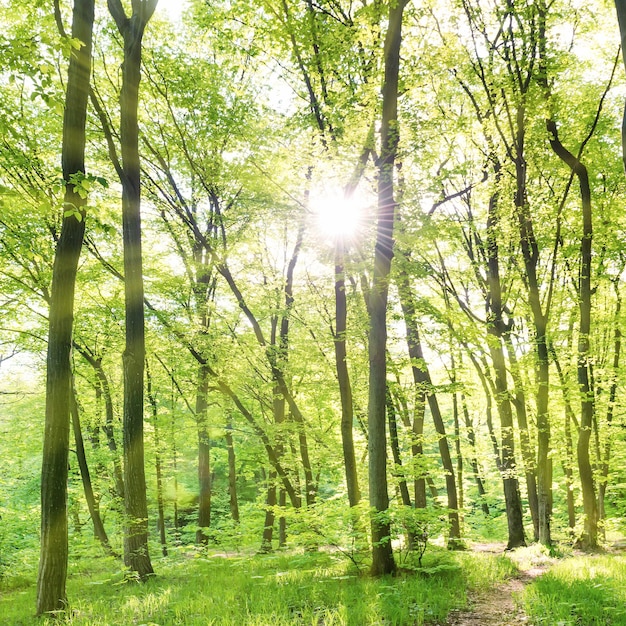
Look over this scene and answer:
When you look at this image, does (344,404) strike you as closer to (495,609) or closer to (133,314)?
(133,314)

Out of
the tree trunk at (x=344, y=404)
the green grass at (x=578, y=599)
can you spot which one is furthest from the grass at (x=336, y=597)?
the tree trunk at (x=344, y=404)

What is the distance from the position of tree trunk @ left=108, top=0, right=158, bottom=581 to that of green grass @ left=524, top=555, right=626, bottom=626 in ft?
21.6

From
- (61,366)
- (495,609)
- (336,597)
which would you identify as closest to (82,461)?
(61,366)

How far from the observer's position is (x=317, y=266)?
14148mm

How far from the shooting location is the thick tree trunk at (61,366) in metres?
6.22

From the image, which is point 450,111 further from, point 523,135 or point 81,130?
point 81,130

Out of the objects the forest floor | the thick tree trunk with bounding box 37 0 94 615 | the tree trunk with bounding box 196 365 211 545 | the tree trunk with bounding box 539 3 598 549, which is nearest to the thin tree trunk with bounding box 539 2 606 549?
the tree trunk with bounding box 539 3 598 549

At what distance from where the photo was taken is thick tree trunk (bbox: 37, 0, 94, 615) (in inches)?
245

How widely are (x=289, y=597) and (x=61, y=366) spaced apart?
4.50m

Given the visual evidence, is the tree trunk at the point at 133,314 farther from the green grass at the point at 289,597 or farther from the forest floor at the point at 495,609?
the forest floor at the point at 495,609

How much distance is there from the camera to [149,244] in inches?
628

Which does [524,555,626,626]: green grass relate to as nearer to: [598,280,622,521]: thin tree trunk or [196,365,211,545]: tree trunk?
[598,280,622,521]: thin tree trunk

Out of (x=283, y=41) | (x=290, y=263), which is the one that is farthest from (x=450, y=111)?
(x=290, y=263)

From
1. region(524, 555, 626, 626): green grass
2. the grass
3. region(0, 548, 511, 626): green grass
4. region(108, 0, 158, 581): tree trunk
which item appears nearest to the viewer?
region(524, 555, 626, 626): green grass
